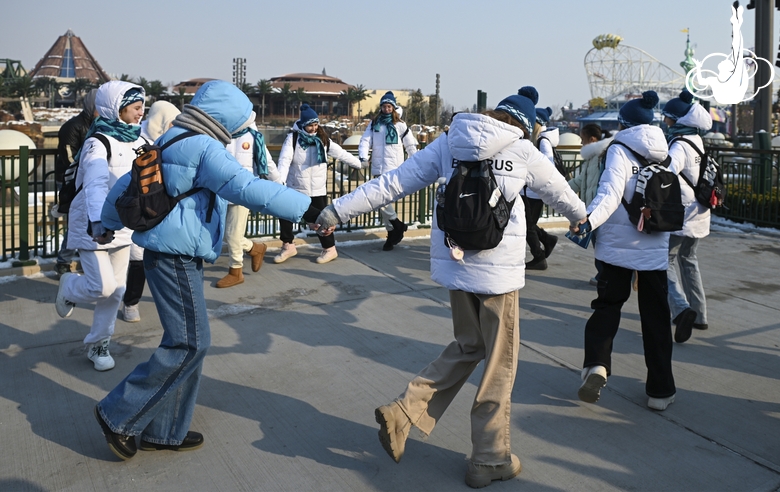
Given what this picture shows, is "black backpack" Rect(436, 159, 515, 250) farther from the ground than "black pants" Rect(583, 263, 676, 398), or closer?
farther from the ground

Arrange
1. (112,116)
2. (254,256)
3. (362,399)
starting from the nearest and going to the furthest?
1. (362,399)
2. (112,116)
3. (254,256)

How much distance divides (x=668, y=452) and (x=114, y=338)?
383cm

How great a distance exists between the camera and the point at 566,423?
387 centimetres

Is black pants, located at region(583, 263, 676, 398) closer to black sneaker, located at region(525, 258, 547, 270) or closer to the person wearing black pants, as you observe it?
the person wearing black pants

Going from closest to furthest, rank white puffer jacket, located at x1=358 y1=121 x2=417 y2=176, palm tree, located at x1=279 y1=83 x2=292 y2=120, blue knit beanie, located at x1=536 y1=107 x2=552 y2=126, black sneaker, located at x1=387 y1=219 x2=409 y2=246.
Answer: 1. blue knit beanie, located at x1=536 y1=107 x2=552 y2=126
2. black sneaker, located at x1=387 y1=219 x2=409 y2=246
3. white puffer jacket, located at x1=358 y1=121 x2=417 y2=176
4. palm tree, located at x1=279 y1=83 x2=292 y2=120

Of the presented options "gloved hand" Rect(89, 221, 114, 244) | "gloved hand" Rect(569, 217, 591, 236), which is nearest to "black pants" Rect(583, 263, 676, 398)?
"gloved hand" Rect(569, 217, 591, 236)

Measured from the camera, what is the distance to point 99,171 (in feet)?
14.3

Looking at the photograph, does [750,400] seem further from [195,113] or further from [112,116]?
[112,116]

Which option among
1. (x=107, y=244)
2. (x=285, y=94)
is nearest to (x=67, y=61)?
(x=285, y=94)

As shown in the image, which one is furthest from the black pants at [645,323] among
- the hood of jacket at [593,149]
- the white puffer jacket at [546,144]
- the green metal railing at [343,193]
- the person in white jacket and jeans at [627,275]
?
the green metal railing at [343,193]

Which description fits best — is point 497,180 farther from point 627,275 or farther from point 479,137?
point 627,275

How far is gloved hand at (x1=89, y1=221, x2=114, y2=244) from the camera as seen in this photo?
3.78 meters

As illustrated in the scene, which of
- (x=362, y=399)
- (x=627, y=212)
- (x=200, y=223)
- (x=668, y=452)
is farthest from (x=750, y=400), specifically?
(x=200, y=223)

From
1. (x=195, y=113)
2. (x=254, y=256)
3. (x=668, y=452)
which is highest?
(x=195, y=113)
